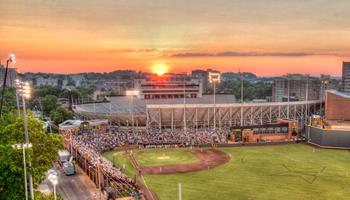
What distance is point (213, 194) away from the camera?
3250cm

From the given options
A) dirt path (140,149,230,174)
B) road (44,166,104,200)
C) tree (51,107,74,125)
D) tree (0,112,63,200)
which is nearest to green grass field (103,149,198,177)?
dirt path (140,149,230,174)

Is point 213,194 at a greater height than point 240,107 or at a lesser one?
lesser

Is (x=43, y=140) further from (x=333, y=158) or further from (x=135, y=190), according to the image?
(x=333, y=158)

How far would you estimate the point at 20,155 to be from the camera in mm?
23062

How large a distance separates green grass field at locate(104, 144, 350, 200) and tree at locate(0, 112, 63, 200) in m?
11.4

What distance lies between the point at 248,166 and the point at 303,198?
1242 centimetres

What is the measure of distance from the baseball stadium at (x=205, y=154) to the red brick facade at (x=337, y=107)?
814 cm

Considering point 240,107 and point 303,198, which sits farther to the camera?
point 240,107

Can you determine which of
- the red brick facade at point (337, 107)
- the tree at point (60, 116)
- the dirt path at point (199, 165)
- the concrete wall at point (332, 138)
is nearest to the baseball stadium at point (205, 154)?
the dirt path at point (199, 165)

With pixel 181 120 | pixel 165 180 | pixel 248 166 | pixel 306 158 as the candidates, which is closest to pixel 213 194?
pixel 165 180

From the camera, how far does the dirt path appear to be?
136 feet

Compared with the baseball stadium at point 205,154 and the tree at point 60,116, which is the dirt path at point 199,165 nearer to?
the baseball stadium at point 205,154

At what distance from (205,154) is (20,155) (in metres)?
31.8

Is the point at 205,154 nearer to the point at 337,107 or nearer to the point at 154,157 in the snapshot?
the point at 154,157
